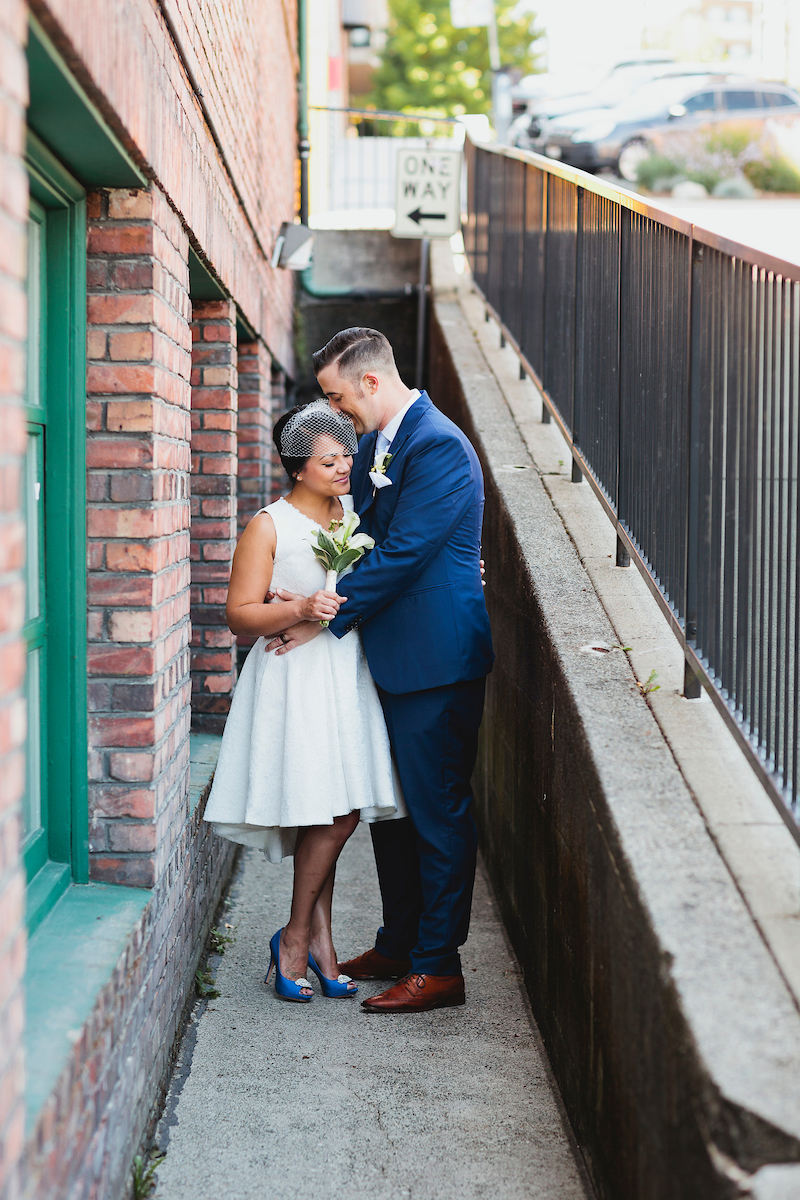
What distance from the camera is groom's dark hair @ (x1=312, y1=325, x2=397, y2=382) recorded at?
372 cm

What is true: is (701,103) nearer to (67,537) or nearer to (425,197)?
(425,197)

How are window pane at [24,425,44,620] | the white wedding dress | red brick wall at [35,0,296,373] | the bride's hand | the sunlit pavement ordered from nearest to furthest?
red brick wall at [35,0,296,373] → window pane at [24,425,44,620] → the bride's hand → the white wedding dress → the sunlit pavement

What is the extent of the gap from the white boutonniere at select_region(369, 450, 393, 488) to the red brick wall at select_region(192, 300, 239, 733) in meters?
1.02

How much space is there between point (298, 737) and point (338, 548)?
23.1 inches

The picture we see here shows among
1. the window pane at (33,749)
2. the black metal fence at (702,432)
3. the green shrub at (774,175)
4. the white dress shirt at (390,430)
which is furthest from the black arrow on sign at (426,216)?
the green shrub at (774,175)

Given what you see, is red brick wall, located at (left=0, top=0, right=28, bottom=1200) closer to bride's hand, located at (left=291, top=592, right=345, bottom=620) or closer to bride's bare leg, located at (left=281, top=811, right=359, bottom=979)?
bride's hand, located at (left=291, top=592, right=345, bottom=620)

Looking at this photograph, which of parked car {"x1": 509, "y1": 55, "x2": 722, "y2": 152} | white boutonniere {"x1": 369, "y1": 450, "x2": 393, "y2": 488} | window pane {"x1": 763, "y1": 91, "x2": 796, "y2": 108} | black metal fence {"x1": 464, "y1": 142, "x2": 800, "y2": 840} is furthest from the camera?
window pane {"x1": 763, "y1": 91, "x2": 796, "y2": 108}

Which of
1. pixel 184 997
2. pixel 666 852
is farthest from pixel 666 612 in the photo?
pixel 184 997

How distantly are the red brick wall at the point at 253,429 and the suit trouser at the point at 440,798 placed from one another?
110 inches

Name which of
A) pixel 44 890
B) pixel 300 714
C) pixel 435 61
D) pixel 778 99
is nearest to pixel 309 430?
pixel 300 714

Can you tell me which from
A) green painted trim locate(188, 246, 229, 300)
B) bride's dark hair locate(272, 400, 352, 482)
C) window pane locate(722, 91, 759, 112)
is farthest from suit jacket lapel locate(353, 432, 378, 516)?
window pane locate(722, 91, 759, 112)

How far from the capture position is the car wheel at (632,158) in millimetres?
18844

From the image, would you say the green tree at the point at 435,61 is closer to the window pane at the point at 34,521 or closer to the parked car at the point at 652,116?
the parked car at the point at 652,116

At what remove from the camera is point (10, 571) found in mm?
1625
